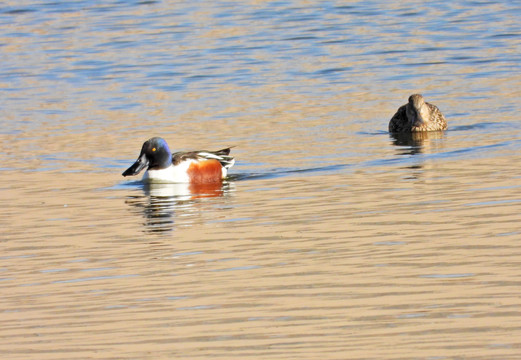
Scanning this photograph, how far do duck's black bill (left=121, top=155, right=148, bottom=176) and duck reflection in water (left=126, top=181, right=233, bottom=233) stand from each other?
0.62 feet

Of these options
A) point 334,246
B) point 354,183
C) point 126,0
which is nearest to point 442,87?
point 354,183

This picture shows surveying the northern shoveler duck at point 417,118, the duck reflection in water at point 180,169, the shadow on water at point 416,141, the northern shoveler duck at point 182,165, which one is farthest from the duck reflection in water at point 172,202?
the northern shoveler duck at point 417,118

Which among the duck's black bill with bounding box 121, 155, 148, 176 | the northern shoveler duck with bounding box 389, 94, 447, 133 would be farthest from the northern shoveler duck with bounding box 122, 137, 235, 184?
the northern shoveler duck with bounding box 389, 94, 447, 133

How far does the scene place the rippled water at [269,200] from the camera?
636cm

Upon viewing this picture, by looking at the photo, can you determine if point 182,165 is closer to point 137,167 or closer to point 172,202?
point 137,167

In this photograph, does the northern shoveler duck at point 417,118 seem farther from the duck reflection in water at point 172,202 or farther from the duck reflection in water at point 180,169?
the duck reflection in water at point 172,202

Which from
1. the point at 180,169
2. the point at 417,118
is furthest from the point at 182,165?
the point at 417,118

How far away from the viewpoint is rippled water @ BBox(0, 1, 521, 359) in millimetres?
6359

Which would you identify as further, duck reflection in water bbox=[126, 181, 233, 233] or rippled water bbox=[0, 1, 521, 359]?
duck reflection in water bbox=[126, 181, 233, 233]

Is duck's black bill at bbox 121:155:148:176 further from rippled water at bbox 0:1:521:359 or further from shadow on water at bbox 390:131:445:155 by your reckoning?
shadow on water at bbox 390:131:445:155

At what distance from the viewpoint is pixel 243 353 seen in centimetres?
589

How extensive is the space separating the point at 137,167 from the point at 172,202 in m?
1.43

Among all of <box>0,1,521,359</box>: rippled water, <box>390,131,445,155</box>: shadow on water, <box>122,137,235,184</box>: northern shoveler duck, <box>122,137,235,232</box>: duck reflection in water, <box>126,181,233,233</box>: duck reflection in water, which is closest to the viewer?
<box>0,1,521,359</box>: rippled water

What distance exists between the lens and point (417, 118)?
15672 mm
